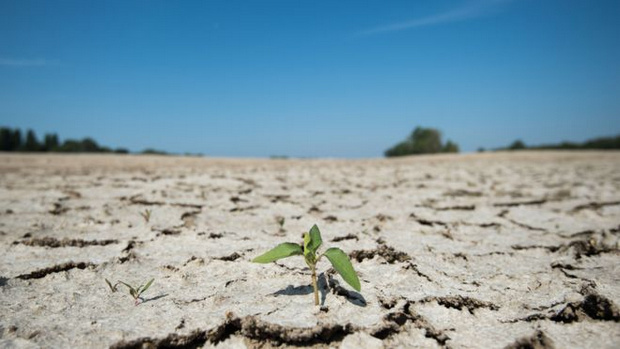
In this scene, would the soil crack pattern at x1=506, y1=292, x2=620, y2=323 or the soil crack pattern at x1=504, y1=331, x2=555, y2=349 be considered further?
the soil crack pattern at x1=506, y1=292, x2=620, y2=323

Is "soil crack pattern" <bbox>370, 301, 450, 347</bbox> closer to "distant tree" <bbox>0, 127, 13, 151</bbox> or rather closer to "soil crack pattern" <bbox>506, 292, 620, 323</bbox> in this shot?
"soil crack pattern" <bbox>506, 292, 620, 323</bbox>

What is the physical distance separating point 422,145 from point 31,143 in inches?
1289

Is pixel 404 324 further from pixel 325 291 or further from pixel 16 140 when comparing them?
pixel 16 140

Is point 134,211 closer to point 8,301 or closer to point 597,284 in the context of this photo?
point 8,301

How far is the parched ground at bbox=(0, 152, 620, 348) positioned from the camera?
94 centimetres

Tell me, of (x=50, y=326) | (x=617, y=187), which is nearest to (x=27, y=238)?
(x=50, y=326)

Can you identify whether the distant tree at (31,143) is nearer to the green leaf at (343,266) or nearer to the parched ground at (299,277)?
the parched ground at (299,277)

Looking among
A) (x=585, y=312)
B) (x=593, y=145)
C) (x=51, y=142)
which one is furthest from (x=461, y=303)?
(x=51, y=142)

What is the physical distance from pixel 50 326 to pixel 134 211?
1.54 meters

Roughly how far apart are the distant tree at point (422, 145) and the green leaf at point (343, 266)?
116 feet

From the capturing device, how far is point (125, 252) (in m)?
1.59

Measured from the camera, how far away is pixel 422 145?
35500mm

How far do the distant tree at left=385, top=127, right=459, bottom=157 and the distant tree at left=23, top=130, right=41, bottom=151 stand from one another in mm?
30398

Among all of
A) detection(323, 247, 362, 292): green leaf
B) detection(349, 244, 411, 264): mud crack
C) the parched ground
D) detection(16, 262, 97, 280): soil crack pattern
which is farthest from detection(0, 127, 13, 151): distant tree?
detection(323, 247, 362, 292): green leaf
